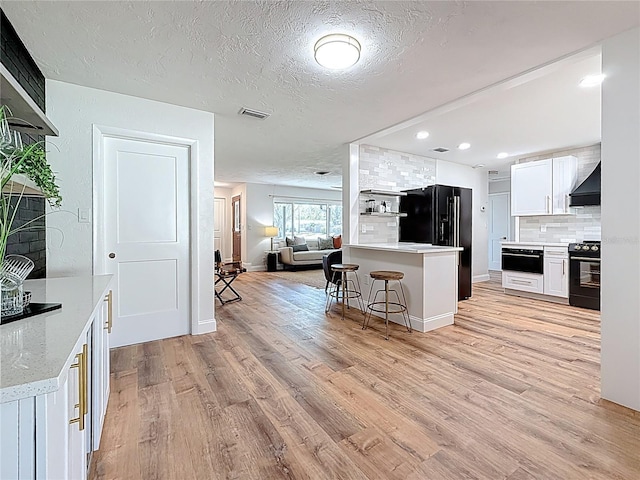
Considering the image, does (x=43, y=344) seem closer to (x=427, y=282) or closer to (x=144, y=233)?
(x=144, y=233)

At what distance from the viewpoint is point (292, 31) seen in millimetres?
2004

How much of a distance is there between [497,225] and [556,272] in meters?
3.67

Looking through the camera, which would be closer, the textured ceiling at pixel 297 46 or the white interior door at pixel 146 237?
the textured ceiling at pixel 297 46

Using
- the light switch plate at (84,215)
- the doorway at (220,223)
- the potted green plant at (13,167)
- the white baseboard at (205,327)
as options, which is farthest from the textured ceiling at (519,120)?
the doorway at (220,223)

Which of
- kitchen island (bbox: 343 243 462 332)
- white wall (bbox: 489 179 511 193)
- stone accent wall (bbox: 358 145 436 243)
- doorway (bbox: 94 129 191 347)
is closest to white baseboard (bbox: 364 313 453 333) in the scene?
kitchen island (bbox: 343 243 462 332)

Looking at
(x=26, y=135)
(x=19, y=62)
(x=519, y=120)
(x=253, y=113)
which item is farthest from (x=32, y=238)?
(x=519, y=120)

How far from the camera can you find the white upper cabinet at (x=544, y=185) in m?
4.95

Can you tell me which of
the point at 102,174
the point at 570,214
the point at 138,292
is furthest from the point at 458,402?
the point at 570,214

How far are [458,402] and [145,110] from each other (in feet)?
11.8

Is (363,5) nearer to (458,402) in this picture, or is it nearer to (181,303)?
(458,402)

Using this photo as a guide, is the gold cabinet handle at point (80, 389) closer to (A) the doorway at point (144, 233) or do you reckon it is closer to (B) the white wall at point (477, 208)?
(A) the doorway at point (144, 233)

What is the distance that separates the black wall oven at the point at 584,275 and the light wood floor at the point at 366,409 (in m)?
1.20

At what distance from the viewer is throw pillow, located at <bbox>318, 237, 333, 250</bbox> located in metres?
9.38

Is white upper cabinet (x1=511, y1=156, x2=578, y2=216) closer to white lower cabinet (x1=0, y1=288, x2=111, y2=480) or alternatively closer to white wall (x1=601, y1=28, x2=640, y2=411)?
white wall (x1=601, y1=28, x2=640, y2=411)
